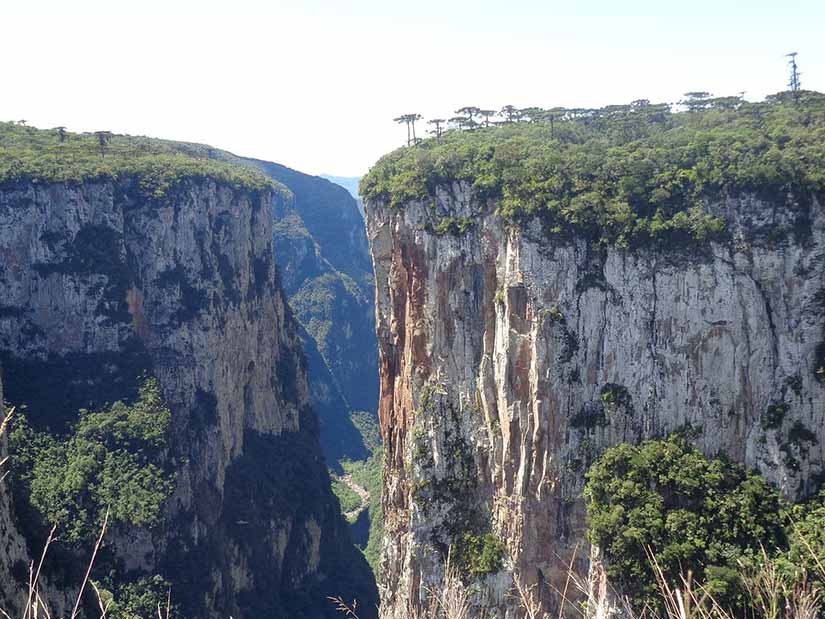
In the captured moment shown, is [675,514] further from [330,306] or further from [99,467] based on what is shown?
[330,306]

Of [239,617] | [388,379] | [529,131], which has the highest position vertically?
[529,131]

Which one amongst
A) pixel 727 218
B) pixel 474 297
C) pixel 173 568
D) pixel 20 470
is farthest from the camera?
pixel 173 568

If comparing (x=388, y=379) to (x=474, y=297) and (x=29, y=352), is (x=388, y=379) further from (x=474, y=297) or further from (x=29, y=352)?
(x=29, y=352)

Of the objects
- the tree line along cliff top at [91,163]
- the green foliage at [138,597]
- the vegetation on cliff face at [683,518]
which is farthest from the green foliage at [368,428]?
the vegetation on cliff face at [683,518]

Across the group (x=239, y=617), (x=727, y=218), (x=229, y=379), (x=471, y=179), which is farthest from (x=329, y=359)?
(x=727, y=218)

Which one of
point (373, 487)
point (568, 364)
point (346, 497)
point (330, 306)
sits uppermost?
point (568, 364)

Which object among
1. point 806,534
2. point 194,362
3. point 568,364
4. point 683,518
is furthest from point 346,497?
point 806,534

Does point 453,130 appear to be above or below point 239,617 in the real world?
above

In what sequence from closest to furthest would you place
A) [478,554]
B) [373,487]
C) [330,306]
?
[478,554]
[373,487]
[330,306]
